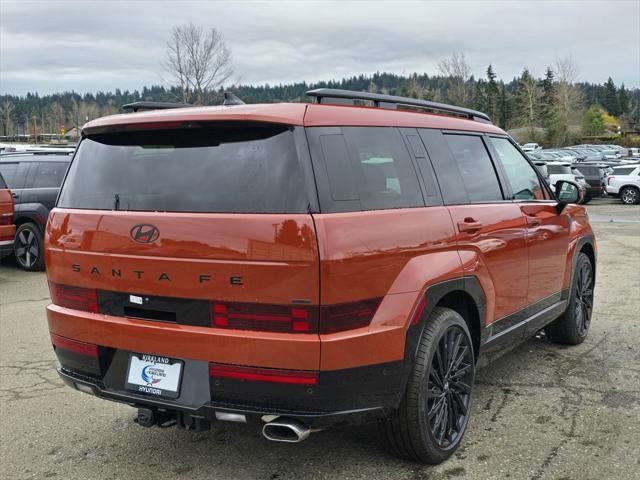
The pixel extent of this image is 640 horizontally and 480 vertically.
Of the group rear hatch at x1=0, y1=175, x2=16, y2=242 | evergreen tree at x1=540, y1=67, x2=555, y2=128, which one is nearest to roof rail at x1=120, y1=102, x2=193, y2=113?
rear hatch at x1=0, y1=175, x2=16, y2=242

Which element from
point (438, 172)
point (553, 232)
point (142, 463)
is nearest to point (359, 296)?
point (438, 172)

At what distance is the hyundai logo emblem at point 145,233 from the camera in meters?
2.97

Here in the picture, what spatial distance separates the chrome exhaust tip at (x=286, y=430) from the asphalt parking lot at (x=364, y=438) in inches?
23.0

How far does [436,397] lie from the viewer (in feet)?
11.3

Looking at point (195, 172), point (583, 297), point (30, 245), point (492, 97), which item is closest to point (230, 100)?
point (195, 172)

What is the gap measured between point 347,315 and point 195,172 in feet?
3.17

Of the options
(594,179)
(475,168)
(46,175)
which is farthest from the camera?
(594,179)

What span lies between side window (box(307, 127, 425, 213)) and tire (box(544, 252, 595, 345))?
8.88ft

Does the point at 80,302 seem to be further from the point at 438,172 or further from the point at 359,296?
the point at 438,172

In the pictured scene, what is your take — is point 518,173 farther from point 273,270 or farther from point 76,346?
point 76,346

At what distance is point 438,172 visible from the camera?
12.0 feet

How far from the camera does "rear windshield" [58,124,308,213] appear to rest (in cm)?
284

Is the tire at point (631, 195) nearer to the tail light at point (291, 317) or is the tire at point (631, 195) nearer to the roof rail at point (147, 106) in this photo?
the roof rail at point (147, 106)

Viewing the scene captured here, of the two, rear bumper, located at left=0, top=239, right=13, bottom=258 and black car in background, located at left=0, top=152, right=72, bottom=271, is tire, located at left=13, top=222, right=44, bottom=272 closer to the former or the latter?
black car in background, located at left=0, top=152, right=72, bottom=271
